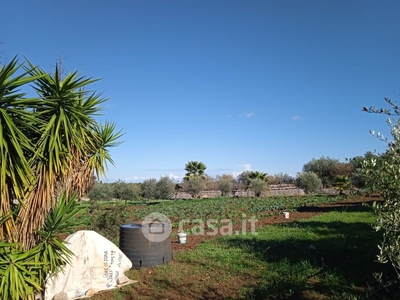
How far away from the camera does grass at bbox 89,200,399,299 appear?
563 centimetres

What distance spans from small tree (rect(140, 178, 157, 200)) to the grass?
27625mm

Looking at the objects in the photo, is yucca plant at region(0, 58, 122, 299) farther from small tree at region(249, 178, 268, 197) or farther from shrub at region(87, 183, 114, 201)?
small tree at region(249, 178, 268, 197)

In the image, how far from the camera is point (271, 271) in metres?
6.68

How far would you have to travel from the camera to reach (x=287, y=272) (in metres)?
6.49

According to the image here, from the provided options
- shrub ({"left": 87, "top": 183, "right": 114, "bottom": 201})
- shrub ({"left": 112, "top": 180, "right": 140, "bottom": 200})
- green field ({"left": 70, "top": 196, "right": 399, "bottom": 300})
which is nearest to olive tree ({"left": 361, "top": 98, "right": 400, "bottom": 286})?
green field ({"left": 70, "top": 196, "right": 399, "bottom": 300})

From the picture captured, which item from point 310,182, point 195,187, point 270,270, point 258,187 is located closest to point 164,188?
point 195,187

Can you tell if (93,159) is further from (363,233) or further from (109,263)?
(363,233)

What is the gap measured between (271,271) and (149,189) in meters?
31.4

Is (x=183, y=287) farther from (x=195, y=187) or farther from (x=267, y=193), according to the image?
(x=267, y=193)

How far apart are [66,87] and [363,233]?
31.1 feet

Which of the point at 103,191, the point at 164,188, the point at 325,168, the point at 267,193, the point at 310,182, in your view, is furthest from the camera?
the point at 325,168

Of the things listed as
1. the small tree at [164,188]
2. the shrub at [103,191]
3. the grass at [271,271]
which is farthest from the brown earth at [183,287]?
the small tree at [164,188]

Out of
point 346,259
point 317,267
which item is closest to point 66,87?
point 317,267

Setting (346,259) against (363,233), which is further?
(363,233)
